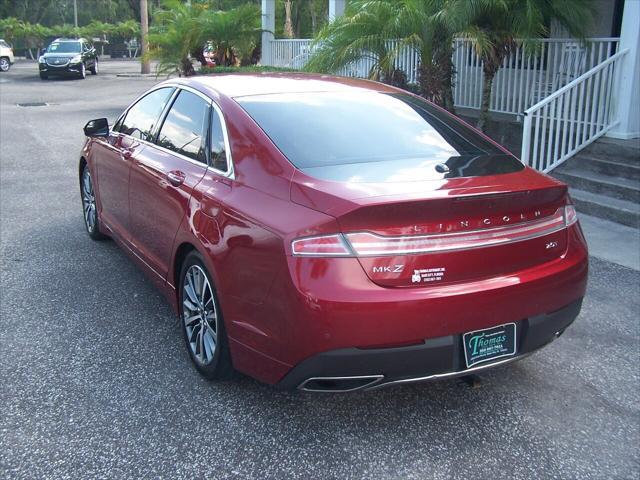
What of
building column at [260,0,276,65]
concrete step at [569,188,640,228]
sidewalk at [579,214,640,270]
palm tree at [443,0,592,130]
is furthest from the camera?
building column at [260,0,276,65]

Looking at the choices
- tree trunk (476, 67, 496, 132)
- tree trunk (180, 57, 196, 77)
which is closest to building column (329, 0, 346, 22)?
tree trunk (476, 67, 496, 132)

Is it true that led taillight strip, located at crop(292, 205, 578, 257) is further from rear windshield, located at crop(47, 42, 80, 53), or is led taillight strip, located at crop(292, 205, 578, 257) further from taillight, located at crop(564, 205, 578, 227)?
rear windshield, located at crop(47, 42, 80, 53)

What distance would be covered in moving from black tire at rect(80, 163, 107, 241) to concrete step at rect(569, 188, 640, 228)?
16.6ft

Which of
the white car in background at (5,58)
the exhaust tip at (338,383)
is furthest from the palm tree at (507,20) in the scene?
the white car in background at (5,58)

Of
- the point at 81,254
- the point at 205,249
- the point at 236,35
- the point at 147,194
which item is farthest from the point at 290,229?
the point at 236,35

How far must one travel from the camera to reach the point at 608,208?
734cm

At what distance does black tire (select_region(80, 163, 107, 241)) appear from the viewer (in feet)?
20.9

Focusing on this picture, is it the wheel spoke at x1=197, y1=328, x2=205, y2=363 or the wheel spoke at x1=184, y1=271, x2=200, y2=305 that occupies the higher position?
the wheel spoke at x1=184, y1=271, x2=200, y2=305

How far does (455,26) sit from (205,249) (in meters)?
6.07

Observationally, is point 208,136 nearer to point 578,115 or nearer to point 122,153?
point 122,153

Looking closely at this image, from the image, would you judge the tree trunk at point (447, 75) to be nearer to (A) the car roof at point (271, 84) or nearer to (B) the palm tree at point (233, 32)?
(A) the car roof at point (271, 84)

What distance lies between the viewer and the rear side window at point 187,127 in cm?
415

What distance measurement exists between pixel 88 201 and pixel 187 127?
8.54 ft

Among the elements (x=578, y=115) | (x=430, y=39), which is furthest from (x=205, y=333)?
(x=430, y=39)
